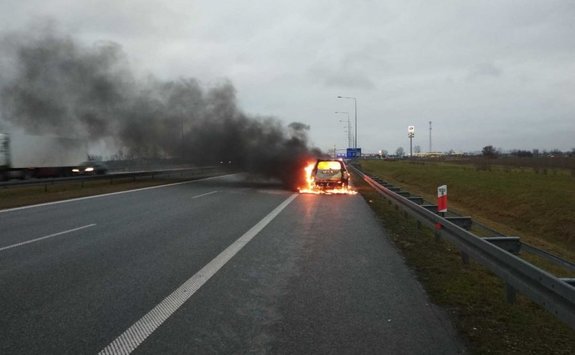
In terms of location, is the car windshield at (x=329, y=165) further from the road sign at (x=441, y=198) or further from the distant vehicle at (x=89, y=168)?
the distant vehicle at (x=89, y=168)

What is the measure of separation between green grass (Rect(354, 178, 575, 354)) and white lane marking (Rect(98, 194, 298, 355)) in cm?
272

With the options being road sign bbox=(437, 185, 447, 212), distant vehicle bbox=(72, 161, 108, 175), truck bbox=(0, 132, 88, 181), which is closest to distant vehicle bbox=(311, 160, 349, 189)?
road sign bbox=(437, 185, 447, 212)

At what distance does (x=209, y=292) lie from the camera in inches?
209

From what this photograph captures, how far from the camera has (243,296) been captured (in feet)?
17.0

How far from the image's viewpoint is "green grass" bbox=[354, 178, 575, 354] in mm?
3934

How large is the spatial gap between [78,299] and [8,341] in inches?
44.3

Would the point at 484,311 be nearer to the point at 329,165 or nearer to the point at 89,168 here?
the point at 329,165

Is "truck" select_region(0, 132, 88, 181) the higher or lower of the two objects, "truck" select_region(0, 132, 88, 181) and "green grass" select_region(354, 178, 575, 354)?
the higher

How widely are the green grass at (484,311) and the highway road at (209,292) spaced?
20 cm

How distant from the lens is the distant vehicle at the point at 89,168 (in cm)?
Result: 3294

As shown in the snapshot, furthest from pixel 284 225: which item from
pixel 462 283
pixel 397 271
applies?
pixel 462 283

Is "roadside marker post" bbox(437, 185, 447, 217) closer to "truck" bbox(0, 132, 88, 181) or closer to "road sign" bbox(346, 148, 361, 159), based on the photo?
"truck" bbox(0, 132, 88, 181)

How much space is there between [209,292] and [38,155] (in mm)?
28867

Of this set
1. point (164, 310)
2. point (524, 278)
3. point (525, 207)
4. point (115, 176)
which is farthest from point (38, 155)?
point (524, 278)
